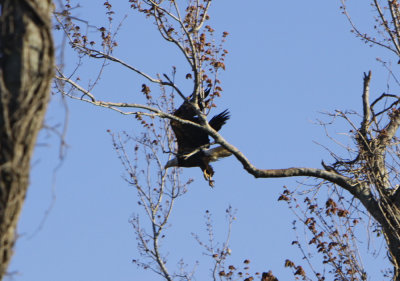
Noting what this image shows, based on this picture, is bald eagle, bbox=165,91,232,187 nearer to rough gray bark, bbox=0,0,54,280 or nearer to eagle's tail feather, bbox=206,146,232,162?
eagle's tail feather, bbox=206,146,232,162

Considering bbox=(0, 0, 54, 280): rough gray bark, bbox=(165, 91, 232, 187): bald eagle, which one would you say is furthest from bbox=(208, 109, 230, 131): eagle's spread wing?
bbox=(0, 0, 54, 280): rough gray bark

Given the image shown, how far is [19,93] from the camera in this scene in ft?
8.25

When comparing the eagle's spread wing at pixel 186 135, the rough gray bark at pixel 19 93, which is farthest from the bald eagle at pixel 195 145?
the rough gray bark at pixel 19 93

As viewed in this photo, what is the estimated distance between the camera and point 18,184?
97.9 inches

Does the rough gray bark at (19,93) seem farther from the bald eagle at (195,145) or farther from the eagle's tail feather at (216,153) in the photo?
the eagle's tail feather at (216,153)

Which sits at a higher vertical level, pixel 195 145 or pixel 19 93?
pixel 195 145

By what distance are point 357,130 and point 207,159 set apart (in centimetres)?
337

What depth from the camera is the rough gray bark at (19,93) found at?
2461 mm

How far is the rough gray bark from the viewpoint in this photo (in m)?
2.46

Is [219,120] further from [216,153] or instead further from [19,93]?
[19,93]

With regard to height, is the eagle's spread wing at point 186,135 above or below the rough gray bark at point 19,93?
above

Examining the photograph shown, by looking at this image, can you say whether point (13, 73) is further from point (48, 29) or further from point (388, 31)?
point (388, 31)

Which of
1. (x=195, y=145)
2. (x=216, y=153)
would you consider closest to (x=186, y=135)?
(x=195, y=145)

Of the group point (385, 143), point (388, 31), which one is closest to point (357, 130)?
point (385, 143)
